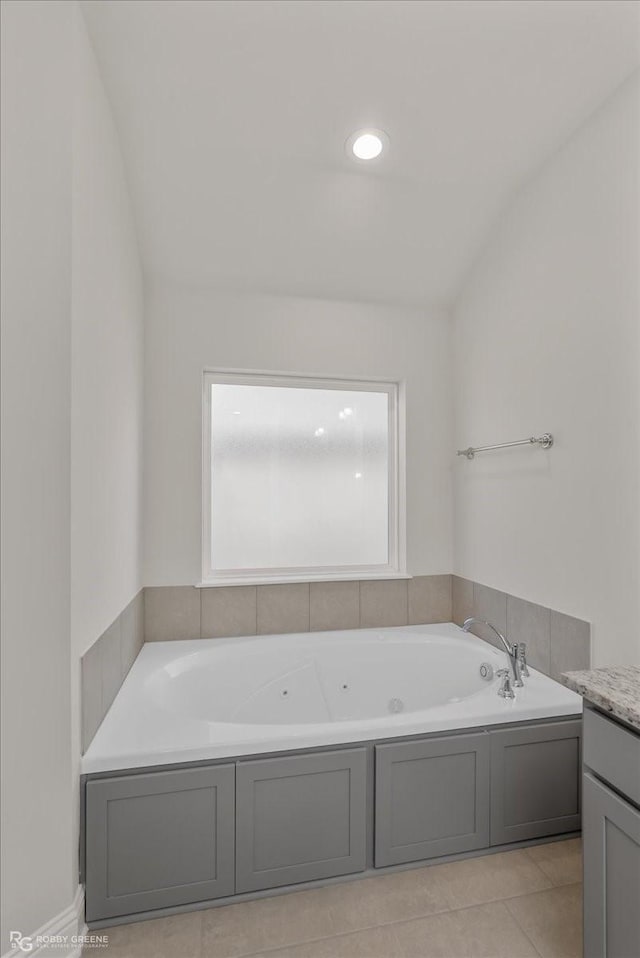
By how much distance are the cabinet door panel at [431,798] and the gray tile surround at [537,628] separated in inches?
20.6

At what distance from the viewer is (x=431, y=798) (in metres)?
1.78

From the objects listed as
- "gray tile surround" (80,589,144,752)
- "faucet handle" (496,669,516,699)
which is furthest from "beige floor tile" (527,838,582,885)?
"gray tile surround" (80,589,144,752)

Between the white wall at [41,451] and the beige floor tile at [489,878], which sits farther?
the beige floor tile at [489,878]

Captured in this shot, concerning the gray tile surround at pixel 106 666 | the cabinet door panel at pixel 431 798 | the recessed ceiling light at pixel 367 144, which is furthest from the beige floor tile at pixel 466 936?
the recessed ceiling light at pixel 367 144

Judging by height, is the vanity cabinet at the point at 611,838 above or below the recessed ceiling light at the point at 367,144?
below

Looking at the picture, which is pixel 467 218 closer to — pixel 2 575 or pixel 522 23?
pixel 522 23

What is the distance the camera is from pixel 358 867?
171cm

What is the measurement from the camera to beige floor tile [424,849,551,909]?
5.40 feet

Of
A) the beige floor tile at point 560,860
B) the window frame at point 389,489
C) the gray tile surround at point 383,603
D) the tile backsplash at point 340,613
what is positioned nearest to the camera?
the beige floor tile at point 560,860

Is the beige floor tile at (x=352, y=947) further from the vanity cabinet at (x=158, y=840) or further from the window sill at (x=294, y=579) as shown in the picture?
the window sill at (x=294, y=579)

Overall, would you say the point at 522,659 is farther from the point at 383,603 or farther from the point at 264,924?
the point at 264,924

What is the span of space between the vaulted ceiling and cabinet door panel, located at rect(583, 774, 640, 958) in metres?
2.33

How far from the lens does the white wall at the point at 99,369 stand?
1.52 meters
